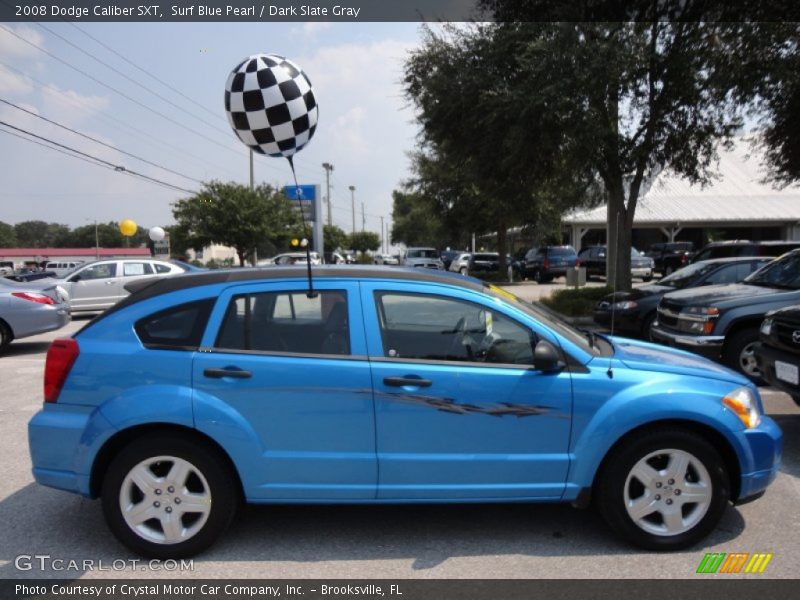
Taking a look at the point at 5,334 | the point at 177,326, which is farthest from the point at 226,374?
the point at 5,334

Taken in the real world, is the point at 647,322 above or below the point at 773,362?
below

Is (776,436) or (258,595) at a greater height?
(776,436)

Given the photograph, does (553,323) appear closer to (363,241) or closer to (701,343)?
(701,343)

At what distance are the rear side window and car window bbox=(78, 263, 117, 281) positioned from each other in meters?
13.4

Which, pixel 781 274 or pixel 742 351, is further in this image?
pixel 781 274

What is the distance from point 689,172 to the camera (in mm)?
13586

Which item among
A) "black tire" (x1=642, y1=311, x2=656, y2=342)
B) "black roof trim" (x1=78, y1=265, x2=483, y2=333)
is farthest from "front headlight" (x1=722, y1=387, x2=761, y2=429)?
"black tire" (x1=642, y1=311, x2=656, y2=342)

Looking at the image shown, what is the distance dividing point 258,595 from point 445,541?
114 cm

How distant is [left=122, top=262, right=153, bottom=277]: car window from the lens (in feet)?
50.3

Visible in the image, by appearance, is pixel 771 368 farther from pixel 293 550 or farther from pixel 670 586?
pixel 293 550

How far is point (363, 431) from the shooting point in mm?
3336

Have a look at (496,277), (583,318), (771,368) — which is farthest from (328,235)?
(771,368)

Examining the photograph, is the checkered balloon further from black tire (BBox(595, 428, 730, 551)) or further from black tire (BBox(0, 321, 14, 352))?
black tire (BBox(0, 321, 14, 352))

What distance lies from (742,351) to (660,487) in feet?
15.7
